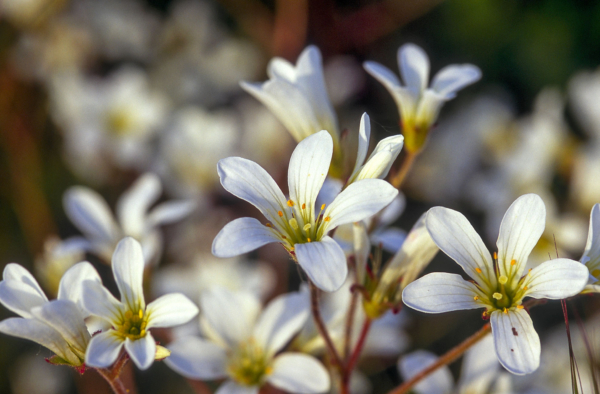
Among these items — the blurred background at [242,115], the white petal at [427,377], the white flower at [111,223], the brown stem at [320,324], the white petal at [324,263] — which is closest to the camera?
the white petal at [324,263]

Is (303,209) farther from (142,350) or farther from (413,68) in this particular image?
(413,68)

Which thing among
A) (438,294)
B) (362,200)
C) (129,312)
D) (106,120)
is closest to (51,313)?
(129,312)

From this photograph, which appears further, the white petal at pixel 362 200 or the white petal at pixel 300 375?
the white petal at pixel 300 375

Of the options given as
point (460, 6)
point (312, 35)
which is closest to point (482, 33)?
point (460, 6)

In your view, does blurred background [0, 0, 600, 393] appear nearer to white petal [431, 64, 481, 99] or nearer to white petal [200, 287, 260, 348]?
white petal [200, 287, 260, 348]

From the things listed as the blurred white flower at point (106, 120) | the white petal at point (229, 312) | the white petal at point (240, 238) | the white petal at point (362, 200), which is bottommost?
the white petal at point (229, 312)

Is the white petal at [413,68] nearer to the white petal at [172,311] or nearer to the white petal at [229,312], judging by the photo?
the white petal at [229,312]

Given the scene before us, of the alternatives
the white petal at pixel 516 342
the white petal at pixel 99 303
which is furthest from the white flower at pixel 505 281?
the white petal at pixel 99 303
